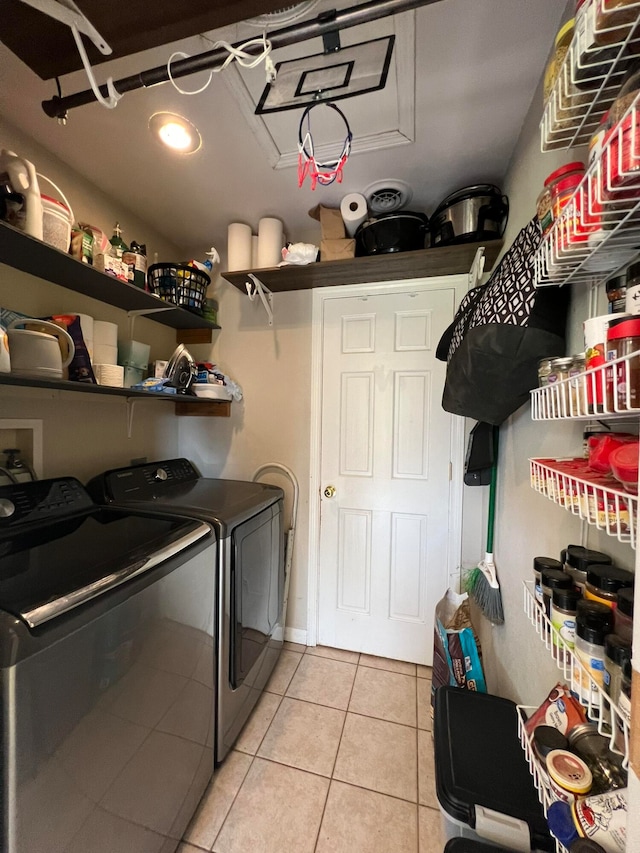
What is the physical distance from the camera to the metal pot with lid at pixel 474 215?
1384 mm

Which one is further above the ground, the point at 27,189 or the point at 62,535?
the point at 27,189

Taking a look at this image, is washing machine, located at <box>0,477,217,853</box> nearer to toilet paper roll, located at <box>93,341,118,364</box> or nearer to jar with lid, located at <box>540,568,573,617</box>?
toilet paper roll, located at <box>93,341,118,364</box>

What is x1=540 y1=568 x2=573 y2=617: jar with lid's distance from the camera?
0.66 meters

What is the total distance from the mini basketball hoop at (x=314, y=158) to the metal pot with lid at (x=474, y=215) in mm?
511

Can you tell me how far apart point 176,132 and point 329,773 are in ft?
8.52

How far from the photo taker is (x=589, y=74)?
0.57 metres

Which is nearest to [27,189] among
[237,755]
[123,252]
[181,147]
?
[123,252]

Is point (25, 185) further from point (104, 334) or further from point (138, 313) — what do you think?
point (138, 313)

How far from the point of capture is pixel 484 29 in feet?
3.02

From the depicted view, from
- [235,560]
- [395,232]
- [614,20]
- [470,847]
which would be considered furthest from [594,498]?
[395,232]

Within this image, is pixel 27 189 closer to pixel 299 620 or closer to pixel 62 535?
pixel 62 535

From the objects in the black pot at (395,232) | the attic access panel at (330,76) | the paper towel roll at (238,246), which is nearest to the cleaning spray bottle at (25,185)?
the attic access panel at (330,76)

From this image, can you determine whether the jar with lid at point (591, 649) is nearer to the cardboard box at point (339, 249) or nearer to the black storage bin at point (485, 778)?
the black storage bin at point (485, 778)

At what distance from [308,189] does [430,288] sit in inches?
31.5
